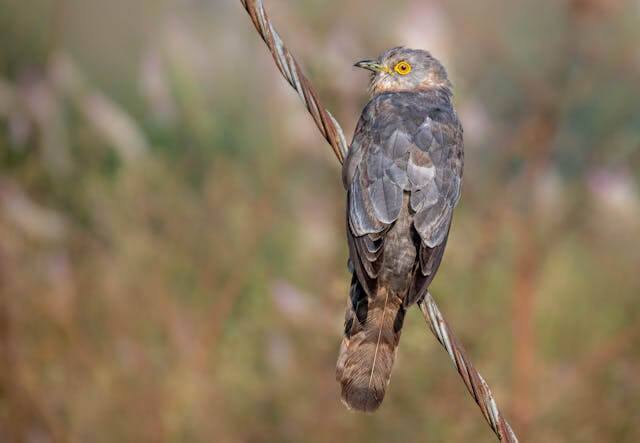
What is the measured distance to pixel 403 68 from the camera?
4.52 meters

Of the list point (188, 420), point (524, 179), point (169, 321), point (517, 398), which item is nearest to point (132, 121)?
point (169, 321)

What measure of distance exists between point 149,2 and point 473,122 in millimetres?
3172

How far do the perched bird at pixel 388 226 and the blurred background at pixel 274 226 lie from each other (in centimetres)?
275

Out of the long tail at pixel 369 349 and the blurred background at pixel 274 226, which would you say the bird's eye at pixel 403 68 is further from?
the blurred background at pixel 274 226

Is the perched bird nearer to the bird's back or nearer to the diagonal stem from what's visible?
the bird's back

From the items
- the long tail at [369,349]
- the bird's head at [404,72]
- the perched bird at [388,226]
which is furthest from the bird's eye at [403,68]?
the long tail at [369,349]

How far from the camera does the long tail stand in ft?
10.4

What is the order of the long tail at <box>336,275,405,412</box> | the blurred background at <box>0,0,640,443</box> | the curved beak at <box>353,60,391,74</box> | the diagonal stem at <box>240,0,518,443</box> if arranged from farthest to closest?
the blurred background at <box>0,0,640,443</box> → the curved beak at <box>353,60,391,74</box> → the long tail at <box>336,275,405,412</box> → the diagonal stem at <box>240,0,518,443</box>

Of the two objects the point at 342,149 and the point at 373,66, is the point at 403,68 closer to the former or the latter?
the point at 373,66

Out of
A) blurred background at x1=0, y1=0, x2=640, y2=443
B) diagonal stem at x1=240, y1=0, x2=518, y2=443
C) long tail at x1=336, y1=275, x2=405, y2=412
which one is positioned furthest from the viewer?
blurred background at x1=0, y1=0, x2=640, y2=443

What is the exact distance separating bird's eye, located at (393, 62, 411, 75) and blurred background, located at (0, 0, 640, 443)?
6.33ft

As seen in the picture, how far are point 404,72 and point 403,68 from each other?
0.9 inches

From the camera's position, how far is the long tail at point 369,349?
318 cm

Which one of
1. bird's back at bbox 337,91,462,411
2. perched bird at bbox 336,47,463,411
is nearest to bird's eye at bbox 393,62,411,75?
perched bird at bbox 336,47,463,411
